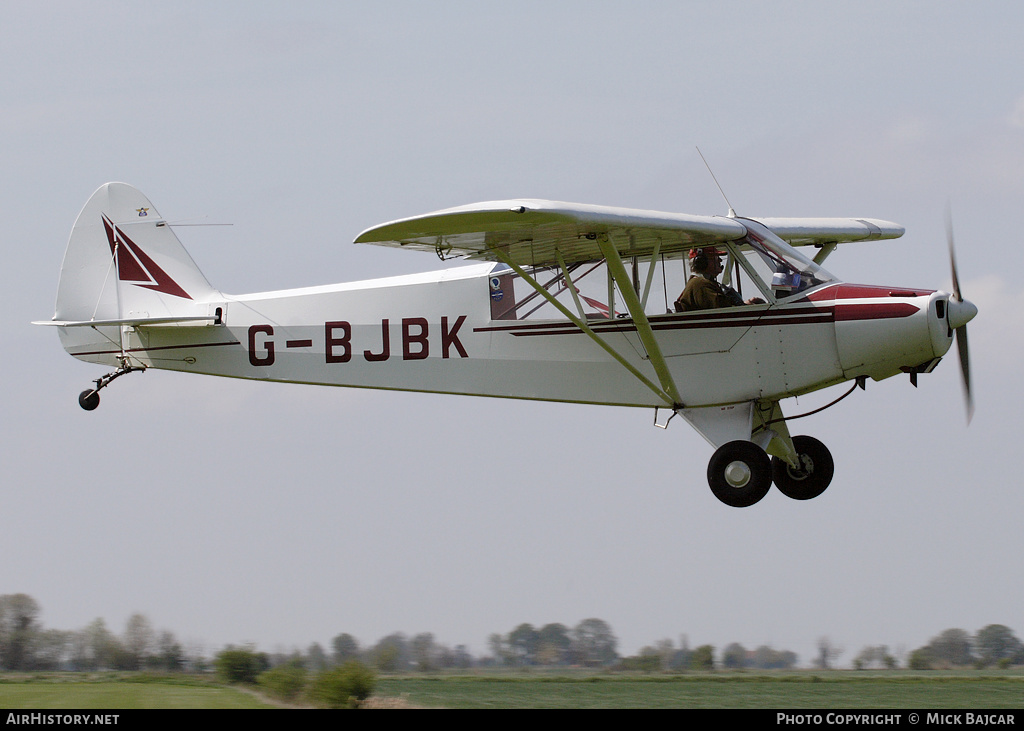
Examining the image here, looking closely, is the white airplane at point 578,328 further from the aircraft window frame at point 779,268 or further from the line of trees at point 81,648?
the line of trees at point 81,648

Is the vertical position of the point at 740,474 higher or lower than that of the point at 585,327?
lower

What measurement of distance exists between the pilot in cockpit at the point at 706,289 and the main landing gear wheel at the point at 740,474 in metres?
1.28

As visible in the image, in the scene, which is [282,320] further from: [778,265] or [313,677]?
[778,265]

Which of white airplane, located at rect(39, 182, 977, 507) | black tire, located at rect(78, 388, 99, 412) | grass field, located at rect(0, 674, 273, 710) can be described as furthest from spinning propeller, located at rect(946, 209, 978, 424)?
black tire, located at rect(78, 388, 99, 412)

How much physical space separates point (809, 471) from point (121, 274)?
7.57 m

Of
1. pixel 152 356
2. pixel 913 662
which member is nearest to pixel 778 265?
pixel 913 662

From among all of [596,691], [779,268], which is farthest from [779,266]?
[596,691]

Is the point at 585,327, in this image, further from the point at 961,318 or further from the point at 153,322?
the point at 153,322

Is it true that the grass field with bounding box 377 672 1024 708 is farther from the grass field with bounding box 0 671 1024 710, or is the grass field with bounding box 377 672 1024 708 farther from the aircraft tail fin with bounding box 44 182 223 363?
the aircraft tail fin with bounding box 44 182 223 363

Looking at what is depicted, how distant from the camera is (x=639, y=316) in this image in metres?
11.6

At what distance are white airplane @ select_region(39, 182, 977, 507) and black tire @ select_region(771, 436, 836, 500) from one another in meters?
0.01

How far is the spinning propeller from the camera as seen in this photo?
11344mm

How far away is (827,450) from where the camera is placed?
12.4 metres

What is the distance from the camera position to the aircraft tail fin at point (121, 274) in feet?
46.2
